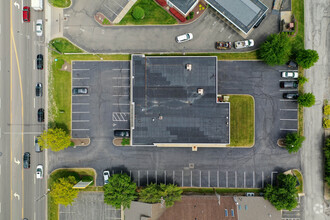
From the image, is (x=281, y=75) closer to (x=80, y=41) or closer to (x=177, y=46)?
(x=177, y=46)

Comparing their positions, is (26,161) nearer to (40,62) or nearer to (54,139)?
(54,139)

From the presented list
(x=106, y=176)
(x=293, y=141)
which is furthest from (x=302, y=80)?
(x=106, y=176)

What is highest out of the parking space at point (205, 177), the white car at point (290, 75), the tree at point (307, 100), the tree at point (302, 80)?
the white car at point (290, 75)

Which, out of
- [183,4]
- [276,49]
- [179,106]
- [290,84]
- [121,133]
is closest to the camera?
[276,49]

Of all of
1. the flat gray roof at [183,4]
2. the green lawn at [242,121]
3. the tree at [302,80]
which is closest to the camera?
the tree at [302,80]

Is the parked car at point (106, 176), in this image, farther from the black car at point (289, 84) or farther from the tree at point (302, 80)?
the tree at point (302, 80)

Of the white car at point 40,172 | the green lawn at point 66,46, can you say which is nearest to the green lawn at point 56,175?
the white car at point 40,172

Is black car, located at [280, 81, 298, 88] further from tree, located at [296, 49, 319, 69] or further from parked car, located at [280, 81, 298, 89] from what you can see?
tree, located at [296, 49, 319, 69]
